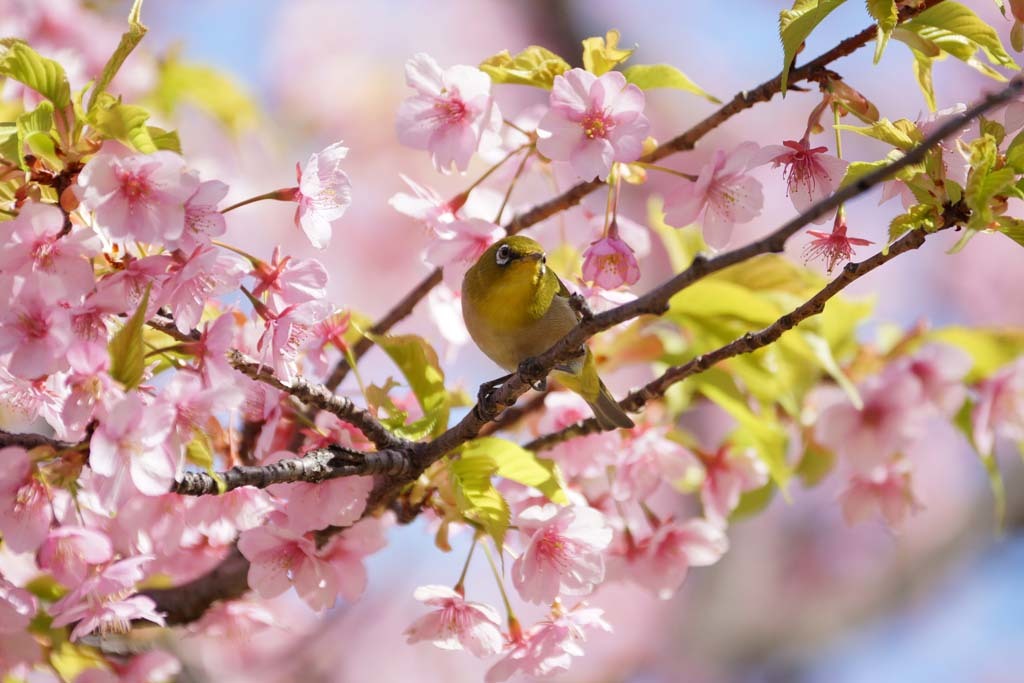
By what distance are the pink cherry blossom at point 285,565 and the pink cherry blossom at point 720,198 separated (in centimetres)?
65

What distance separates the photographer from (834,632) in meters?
4.40

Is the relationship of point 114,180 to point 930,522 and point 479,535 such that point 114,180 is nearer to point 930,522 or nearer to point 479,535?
point 479,535

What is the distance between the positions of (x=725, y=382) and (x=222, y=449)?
0.79 metres

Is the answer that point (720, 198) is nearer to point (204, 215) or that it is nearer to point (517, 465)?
point (517, 465)

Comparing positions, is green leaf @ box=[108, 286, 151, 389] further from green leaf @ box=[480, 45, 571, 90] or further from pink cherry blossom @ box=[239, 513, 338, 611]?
green leaf @ box=[480, 45, 571, 90]

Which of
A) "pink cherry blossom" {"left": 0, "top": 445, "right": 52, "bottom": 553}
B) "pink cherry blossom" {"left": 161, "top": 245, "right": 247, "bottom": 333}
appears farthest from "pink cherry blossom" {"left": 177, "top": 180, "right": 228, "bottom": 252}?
"pink cherry blossom" {"left": 0, "top": 445, "right": 52, "bottom": 553}

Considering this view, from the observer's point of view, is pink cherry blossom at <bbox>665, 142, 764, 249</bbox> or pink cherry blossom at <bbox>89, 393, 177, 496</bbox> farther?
pink cherry blossom at <bbox>665, 142, 764, 249</bbox>

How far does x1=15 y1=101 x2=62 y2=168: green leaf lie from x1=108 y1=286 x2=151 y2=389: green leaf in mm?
225

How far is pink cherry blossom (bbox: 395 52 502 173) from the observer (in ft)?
4.46

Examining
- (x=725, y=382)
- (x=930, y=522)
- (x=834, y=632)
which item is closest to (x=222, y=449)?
(x=725, y=382)

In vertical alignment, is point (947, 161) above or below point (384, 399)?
above

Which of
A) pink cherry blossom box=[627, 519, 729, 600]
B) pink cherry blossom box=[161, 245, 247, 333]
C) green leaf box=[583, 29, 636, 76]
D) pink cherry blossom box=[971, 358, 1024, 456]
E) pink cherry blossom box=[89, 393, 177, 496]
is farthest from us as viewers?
pink cherry blossom box=[971, 358, 1024, 456]

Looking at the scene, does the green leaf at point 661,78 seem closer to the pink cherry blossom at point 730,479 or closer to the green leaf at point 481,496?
the green leaf at point 481,496

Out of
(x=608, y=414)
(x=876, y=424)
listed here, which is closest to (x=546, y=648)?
(x=608, y=414)
